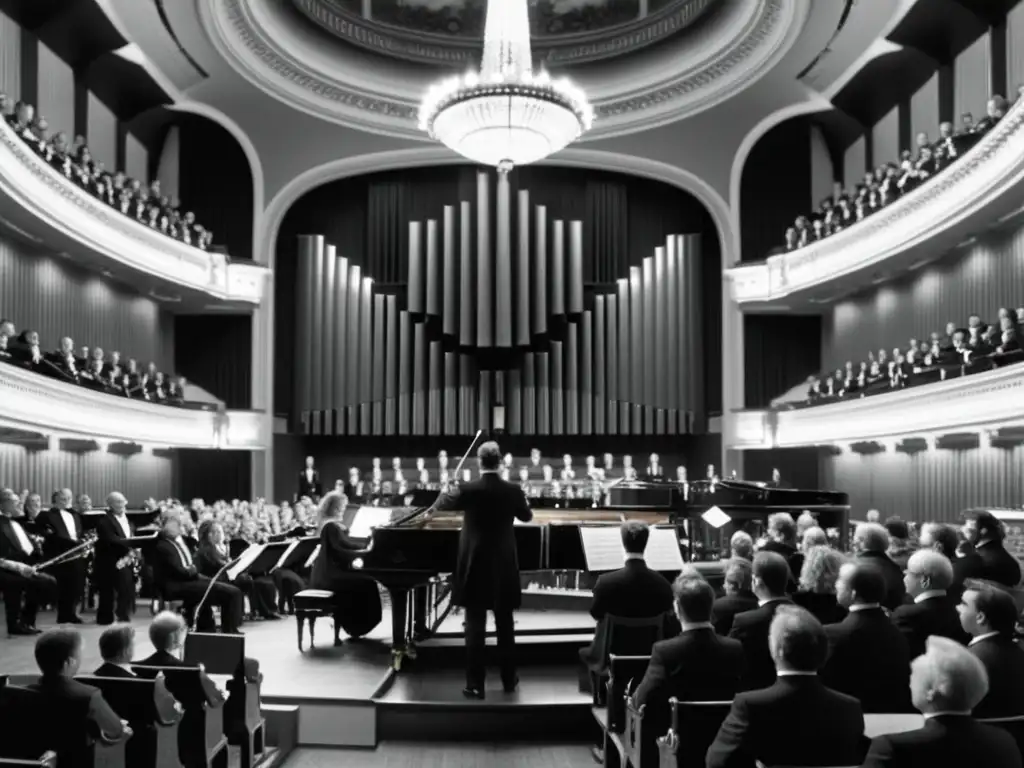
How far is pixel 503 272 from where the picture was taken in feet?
63.0

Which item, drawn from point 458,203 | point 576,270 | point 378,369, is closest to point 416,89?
point 458,203

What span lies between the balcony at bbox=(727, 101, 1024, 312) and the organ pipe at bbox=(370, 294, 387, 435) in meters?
6.44

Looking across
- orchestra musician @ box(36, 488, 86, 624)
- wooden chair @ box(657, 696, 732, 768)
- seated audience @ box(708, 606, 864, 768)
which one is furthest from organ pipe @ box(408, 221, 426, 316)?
seated audience @ box(708, 606, 864, 768)

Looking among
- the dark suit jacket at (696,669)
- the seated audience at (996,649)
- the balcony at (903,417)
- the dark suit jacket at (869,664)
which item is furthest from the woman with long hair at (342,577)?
the balcony at (903,417)

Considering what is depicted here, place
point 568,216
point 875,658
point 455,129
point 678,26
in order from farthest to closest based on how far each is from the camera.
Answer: point 568,216, point 678,26, point 455,129, point 875,658

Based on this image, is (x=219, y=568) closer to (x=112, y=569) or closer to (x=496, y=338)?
(x=112, y=569)

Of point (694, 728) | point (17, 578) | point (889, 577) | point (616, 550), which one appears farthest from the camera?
point (17, 578)

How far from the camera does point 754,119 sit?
18.2 m

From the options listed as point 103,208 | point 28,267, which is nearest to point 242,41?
point 103,208

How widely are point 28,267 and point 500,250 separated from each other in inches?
317

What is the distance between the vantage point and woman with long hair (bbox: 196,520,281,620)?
28.2 ft

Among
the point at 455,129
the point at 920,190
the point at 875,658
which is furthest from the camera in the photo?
the point at 920,190

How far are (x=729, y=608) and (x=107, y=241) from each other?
12.6 m

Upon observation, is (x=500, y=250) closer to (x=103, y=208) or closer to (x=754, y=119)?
(x=754, y=119)
